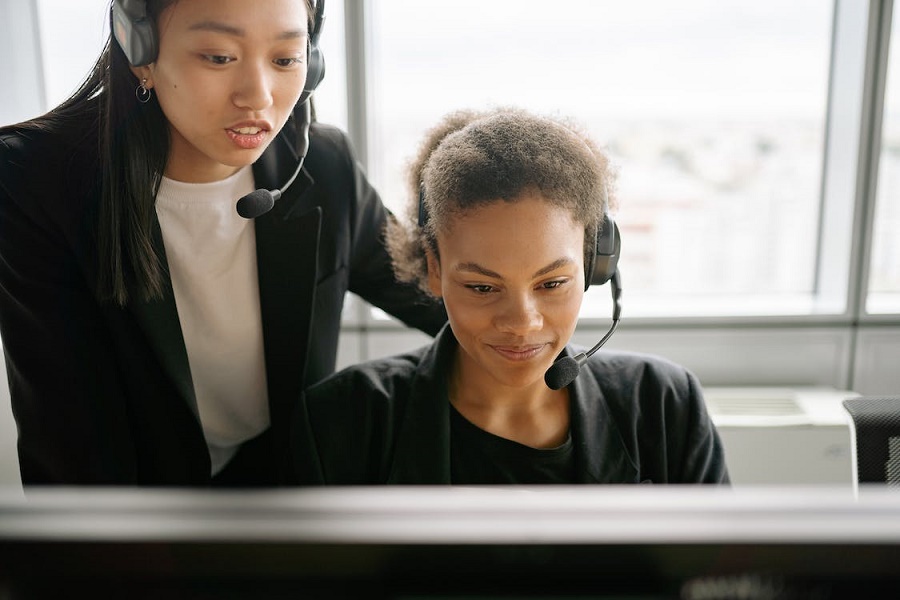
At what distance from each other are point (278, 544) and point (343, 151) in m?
0.79

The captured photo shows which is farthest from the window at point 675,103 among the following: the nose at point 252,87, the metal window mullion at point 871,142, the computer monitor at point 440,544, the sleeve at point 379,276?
the computer monitor at point 440,544

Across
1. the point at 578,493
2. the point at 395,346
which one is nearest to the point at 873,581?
the point at 578,493

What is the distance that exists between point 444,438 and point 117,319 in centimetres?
42

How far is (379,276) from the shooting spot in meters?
1.14

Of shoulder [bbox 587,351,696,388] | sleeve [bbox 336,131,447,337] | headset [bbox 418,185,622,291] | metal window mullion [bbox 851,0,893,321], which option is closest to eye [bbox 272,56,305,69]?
sleeve [bbox 336,131,447,337]

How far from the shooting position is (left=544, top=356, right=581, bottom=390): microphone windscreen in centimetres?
90

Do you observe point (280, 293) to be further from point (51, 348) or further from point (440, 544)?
point (440, 544)

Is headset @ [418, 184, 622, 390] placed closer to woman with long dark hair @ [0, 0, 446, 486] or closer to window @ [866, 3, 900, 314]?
woman with long dark hair @ [0, 0, 446, 486]

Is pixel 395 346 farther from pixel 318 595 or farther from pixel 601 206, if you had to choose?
pixel 318 595

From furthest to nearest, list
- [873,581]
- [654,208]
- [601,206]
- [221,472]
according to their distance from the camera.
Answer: [654,208]
[221,472]
[601,206]
[873,581]

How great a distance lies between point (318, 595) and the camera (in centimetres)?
34

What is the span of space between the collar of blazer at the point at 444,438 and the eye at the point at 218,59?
0.45 meters

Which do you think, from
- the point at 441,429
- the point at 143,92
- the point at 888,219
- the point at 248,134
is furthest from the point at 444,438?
the point at 888,219

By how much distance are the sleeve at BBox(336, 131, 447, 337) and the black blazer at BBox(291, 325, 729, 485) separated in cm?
13
